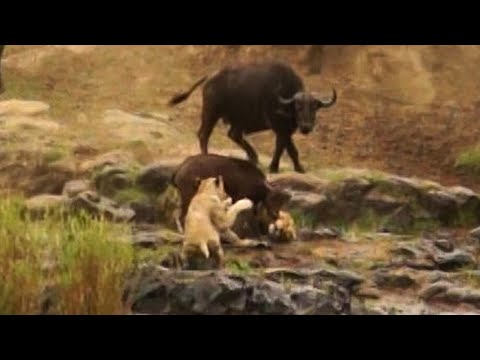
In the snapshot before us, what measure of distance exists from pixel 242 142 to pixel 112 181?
0.80 meters

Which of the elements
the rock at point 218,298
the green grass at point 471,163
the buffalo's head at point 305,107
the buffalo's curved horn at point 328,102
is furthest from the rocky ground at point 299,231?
the buffalo's curved horn at point 328,102

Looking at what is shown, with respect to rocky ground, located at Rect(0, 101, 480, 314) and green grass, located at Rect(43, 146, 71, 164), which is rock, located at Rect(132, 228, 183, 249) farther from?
green grass, located at Rect(43, 146, 71, 164)

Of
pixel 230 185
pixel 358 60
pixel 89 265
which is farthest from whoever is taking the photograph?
pixel 358 60

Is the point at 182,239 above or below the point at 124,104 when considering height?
below

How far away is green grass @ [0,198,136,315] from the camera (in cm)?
723

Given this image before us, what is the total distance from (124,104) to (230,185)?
88cm

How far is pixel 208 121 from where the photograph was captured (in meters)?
8.07

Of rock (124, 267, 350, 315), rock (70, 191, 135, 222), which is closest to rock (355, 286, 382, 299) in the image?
rock (124, 267, 350, 315)

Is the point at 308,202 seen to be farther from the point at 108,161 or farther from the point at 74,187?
the point at 74,187

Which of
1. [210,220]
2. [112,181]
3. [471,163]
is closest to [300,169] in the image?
[210,220]

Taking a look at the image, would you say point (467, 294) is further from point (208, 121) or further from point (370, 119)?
point (208, 121)

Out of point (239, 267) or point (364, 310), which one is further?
point (239, 267)

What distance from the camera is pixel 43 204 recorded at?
7605 mm
